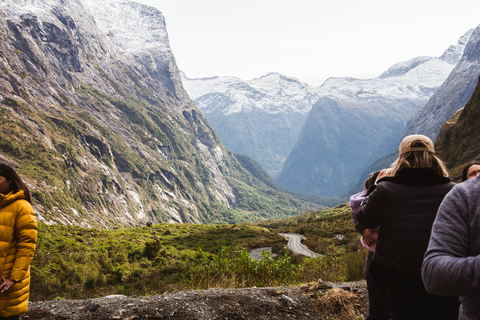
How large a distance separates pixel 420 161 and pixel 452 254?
77.0 inches

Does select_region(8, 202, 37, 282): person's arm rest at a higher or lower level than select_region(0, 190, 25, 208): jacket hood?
lower

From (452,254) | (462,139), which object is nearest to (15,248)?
(452,254)

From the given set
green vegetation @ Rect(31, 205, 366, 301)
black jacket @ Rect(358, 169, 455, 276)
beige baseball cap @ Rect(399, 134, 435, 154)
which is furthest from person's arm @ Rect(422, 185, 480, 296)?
green vegetation @ Rect(31, 205, 366, 301)

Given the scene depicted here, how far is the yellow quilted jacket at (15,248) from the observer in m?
4.46

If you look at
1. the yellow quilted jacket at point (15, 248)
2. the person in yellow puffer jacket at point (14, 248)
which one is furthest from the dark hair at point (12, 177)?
the yellow quilted jacket at point (15, 248)

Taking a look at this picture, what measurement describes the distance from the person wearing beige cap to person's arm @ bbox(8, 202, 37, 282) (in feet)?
17.1

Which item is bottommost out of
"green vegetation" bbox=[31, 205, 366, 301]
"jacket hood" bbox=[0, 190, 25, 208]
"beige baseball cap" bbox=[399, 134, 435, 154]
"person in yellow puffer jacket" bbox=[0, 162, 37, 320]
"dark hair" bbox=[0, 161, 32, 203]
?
"green vegetation" bbox=[31, 205, 366, 301]

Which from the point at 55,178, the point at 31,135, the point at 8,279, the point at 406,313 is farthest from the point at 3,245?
the point at 31,135

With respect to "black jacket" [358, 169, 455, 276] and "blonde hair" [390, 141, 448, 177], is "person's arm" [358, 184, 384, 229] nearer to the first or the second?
"black jacket" [358, 169, 455, 276]

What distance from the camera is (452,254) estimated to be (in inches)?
85.6

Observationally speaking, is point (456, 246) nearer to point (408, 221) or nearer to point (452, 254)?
point (452, 254)

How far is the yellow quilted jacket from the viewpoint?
4.46 metres

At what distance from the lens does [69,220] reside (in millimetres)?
127688

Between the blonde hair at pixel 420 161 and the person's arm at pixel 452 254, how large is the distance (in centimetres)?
172
